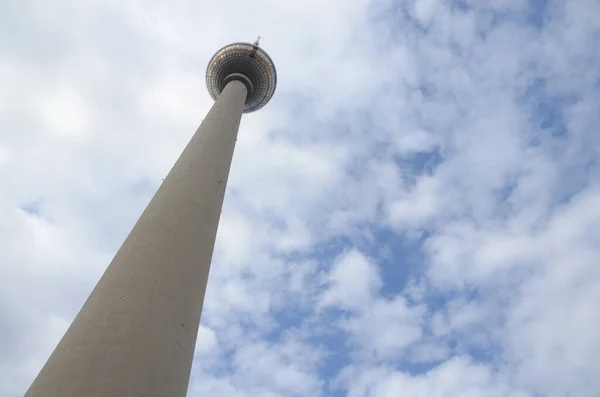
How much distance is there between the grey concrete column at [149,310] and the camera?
27.6ft

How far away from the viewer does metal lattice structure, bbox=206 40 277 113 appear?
35094 millimetres

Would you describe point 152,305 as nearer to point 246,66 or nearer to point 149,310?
point 149,310

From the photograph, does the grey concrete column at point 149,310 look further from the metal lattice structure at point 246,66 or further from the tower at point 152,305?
the metal lattice structure at point 246,66

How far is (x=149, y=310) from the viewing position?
10.2 meters

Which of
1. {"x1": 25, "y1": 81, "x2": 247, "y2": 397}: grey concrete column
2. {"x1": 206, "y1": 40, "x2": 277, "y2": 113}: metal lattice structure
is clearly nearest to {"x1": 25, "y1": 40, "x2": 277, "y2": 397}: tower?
{"x1": 25, "y1": 81, "x2": 247, "y2": 397}: grey concrete column

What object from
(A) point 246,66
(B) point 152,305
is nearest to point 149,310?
(B) point 152,305

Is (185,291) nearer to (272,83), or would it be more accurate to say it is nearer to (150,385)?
(150,385)

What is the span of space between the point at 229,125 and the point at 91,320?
14.2m

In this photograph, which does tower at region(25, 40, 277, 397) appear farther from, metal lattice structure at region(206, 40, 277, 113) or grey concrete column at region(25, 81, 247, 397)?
metal lattice structure at region(206, 40, 277, 113)

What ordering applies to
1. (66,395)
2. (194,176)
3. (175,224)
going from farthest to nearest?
(194,176) < (175,224) < (66,395)

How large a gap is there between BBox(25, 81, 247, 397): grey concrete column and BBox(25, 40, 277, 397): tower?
0.06ft

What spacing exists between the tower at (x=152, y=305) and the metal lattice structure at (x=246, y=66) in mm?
17833

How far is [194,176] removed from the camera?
1645cm

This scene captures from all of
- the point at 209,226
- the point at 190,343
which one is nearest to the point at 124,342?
the point at 190,343
